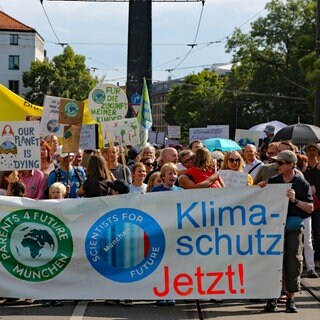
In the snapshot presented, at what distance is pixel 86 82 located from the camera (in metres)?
106

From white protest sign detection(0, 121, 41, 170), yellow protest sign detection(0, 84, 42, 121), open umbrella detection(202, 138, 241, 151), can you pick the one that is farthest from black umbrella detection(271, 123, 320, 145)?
white protest sign detection(0, 121, 41, 170)

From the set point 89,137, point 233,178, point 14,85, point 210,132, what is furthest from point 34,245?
point 14,85

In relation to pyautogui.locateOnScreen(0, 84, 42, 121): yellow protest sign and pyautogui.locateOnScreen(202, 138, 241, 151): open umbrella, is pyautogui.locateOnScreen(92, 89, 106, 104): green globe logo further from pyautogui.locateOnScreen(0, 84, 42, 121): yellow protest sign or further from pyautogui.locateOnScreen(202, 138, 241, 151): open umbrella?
pyautogui.locateOnScreen(202, 138, 241, 151): open umbrella

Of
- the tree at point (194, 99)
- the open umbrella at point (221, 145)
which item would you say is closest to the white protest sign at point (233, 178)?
the open umbrella at point (221, 145)

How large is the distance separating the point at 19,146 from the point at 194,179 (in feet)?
6.76

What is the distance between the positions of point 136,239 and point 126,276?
0.38 m

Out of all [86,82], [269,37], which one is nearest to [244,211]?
[269,37]

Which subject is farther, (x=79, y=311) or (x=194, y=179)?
(x=194, y=179)

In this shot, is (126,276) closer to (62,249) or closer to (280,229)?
(62,249)

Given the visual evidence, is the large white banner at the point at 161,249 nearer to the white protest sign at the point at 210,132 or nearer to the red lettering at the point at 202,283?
the red lettering at the point at 202,283

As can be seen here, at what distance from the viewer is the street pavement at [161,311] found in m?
9.07

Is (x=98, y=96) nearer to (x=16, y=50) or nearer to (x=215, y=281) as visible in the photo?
(x=215, y=281)

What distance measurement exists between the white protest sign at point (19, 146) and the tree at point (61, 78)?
93.9m

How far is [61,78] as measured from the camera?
343 feet
